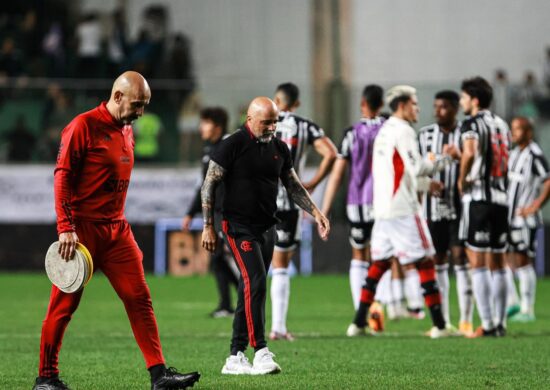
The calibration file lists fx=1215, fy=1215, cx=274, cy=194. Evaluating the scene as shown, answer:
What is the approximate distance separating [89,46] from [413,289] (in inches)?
557

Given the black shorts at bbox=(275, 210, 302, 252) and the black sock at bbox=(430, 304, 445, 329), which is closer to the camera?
the black sock at bbox=(430, 304, 445, 329)

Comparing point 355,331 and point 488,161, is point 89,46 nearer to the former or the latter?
point 355,331

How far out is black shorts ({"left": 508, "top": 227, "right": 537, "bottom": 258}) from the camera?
48.7 ft

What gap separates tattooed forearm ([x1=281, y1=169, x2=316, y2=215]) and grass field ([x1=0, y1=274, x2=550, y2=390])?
1194 mm

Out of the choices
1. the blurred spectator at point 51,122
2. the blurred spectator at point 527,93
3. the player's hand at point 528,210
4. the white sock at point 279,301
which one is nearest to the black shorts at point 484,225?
the white sock at point 279,301

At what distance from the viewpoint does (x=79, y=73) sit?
2564cm

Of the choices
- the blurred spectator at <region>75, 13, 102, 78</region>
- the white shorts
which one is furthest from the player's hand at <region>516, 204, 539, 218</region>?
the blurred spectator at <region>75, 13, 102, 78</region>

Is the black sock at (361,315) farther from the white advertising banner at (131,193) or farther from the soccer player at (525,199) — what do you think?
the white advertising banner at (131,193)

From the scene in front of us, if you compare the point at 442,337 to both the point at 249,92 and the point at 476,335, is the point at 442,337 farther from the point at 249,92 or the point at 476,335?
the point at 249,92

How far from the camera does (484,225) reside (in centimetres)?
1136

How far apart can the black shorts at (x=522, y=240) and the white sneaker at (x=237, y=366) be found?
6951mm

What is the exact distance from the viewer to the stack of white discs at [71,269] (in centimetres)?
723

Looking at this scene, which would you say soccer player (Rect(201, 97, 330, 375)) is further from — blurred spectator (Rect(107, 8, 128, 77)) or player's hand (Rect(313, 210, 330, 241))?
blurred spectator (Rect(107, 8, 128, 77))

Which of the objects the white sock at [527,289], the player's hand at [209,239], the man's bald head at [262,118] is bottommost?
the white sock at [527,289]
